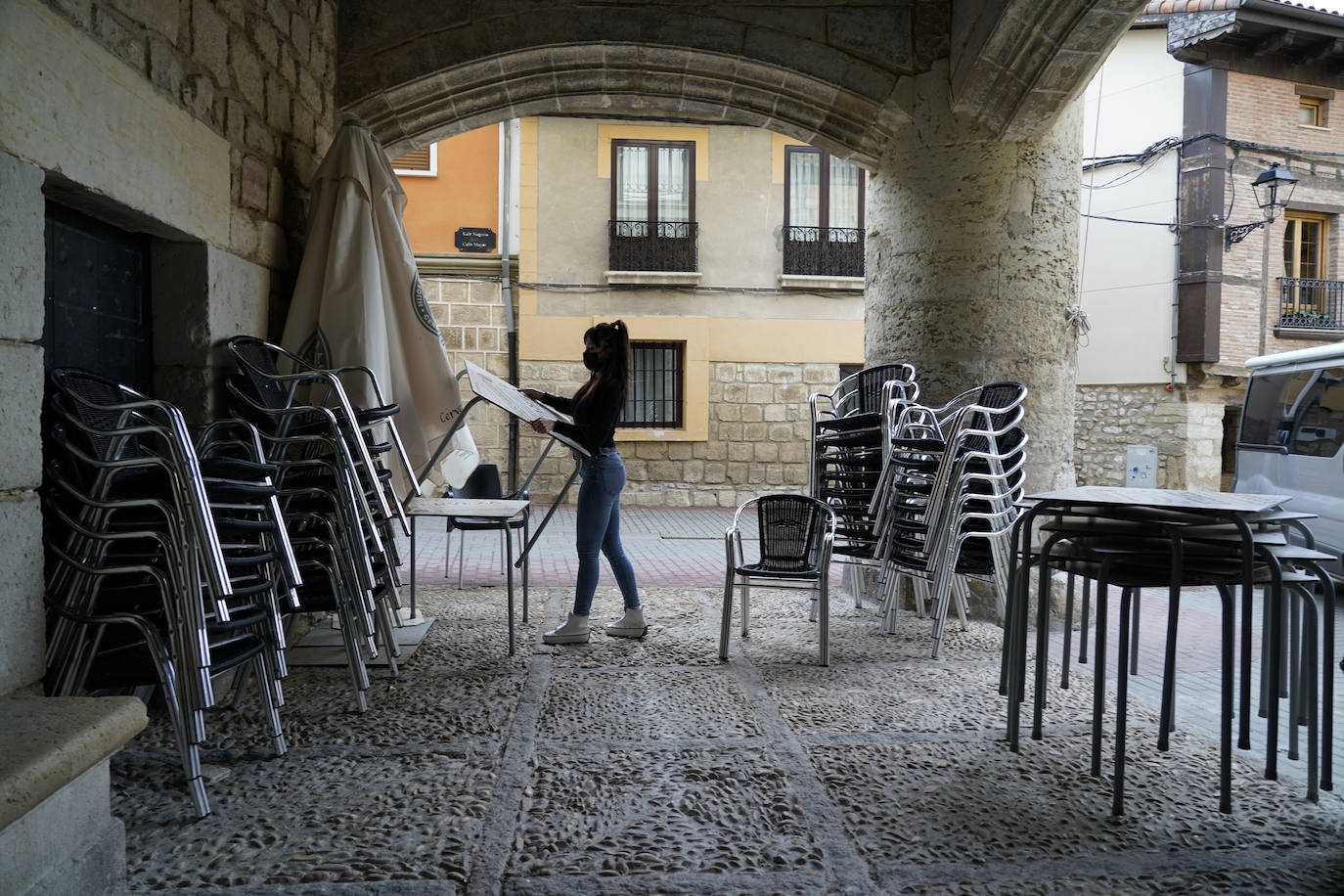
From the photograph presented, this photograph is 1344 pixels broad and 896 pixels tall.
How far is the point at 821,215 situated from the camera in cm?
1390

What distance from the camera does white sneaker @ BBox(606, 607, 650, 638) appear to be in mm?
4629

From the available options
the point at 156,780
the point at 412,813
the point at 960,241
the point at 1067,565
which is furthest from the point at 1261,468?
the point at 156,780

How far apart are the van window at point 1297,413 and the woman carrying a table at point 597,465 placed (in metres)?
4.96

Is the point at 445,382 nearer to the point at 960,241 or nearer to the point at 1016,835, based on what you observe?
the point at 960,241

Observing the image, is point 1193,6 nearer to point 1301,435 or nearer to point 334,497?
point 1301,435

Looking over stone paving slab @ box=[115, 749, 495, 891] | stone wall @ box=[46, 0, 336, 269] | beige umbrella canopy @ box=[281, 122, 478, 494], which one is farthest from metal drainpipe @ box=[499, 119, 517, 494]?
stone paving slab @ box=[115, 749, 495, 891]

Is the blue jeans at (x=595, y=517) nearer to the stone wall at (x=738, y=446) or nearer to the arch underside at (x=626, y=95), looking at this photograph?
the arch underside at (x=626, y=95)

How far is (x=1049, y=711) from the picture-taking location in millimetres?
3461

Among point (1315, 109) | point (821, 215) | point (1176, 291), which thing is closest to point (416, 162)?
point (821, 215)

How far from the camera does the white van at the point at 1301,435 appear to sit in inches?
247

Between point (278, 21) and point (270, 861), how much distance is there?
3752 millimetres

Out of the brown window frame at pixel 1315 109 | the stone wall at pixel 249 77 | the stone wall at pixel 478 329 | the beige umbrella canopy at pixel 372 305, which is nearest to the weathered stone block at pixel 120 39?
the stone wall at pixel 249 77

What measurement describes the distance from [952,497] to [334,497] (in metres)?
2.62

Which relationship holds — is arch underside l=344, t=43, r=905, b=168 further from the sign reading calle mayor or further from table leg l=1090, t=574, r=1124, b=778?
the sign reading calle mayor
